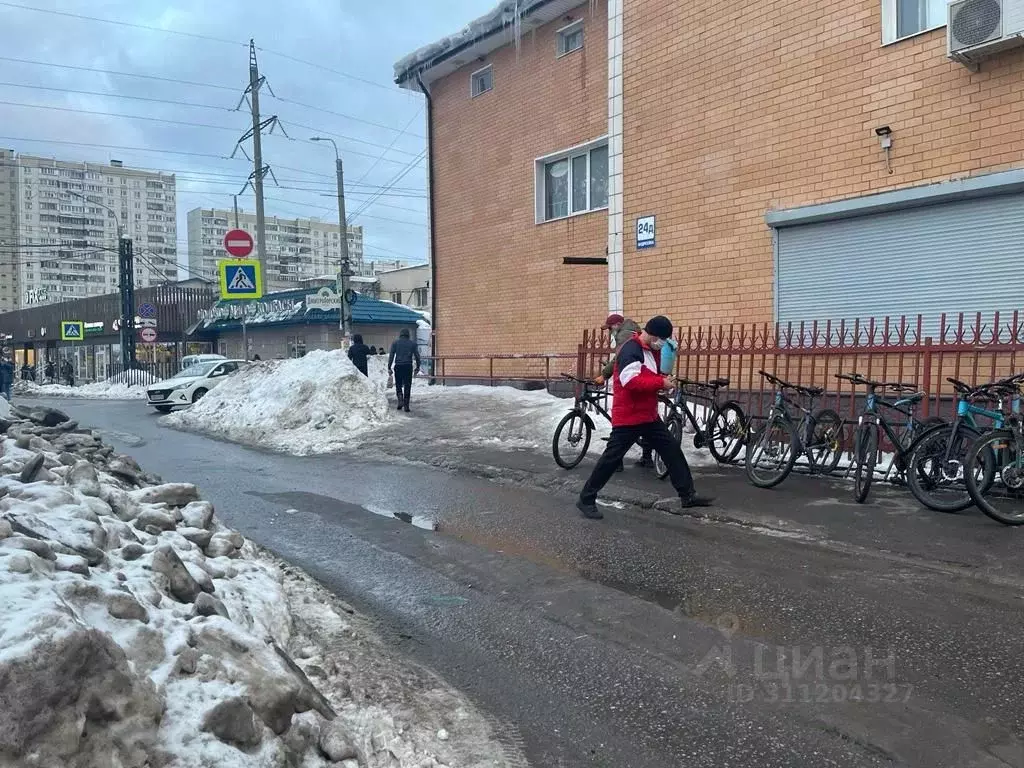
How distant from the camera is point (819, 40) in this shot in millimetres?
11133

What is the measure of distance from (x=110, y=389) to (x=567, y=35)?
29005 millimetres

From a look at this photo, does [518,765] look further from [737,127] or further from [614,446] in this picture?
[737,127]

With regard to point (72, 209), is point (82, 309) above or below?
below

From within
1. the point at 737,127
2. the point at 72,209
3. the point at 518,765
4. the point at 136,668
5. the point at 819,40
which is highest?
the point at 72,209

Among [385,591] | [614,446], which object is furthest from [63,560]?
[614,446]

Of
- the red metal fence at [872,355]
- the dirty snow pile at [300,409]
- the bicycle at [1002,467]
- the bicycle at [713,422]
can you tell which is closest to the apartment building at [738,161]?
the red metal fence at [872,355]

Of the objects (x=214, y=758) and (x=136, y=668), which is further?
(x=136, y=668)

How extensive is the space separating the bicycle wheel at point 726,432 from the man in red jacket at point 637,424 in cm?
213

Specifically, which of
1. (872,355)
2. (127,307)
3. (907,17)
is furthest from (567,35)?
(127,307)

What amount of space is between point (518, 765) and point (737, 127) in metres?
11.0

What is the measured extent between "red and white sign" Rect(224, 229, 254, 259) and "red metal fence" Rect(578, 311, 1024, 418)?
10.1 meters

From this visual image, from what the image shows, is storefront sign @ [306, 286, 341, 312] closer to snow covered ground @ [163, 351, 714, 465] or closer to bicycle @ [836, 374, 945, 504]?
snow covered ground @ [163, 351, 714, 465]

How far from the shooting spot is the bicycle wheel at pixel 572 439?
32.7 ft

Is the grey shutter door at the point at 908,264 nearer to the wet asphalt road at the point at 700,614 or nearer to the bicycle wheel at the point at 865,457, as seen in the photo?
the bicycle wheel at the point at 865,457
